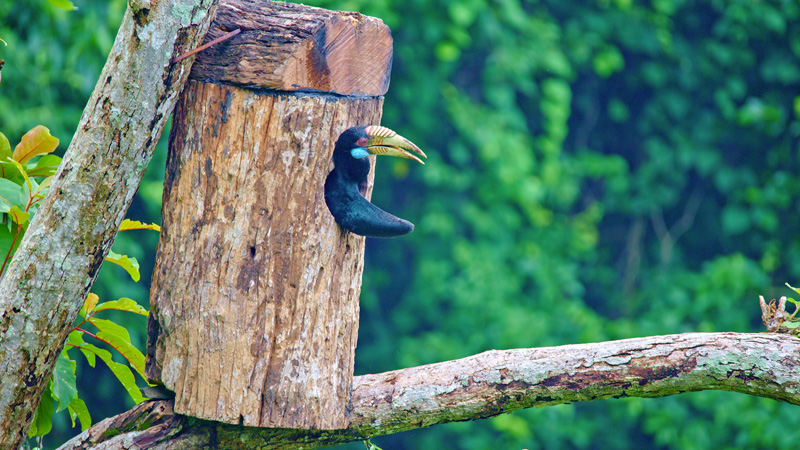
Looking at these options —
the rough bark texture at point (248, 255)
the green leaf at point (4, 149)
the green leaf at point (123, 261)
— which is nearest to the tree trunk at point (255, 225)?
the rough bark texture at point (248, 255)

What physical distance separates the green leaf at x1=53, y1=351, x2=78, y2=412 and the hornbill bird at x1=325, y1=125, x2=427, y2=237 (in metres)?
0.81

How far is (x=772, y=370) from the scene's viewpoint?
1.47m

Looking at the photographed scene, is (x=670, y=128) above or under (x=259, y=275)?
above

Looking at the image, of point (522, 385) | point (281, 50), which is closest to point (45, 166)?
point (281, 50)

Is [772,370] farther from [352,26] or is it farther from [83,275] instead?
[83,275]

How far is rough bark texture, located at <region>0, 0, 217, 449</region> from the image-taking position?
1.39 m

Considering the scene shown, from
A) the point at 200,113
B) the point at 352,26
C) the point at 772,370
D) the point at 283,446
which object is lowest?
the point at 283,446

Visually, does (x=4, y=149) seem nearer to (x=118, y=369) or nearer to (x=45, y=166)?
(x=45, y=166)

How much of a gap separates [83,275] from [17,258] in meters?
0.14

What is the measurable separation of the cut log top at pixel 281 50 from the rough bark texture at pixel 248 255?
0.04m

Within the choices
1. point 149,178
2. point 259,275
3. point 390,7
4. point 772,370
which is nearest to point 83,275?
point 259,275

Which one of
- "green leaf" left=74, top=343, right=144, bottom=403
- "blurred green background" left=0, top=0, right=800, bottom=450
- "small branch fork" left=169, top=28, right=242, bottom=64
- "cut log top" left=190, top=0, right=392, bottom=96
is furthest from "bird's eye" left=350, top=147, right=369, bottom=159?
"blurred green background" left=0, top=0, right=800, bottom=450

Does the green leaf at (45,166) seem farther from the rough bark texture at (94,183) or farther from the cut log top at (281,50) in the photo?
the cut log top at (281,50)

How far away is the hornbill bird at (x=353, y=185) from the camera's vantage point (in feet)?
5.25
